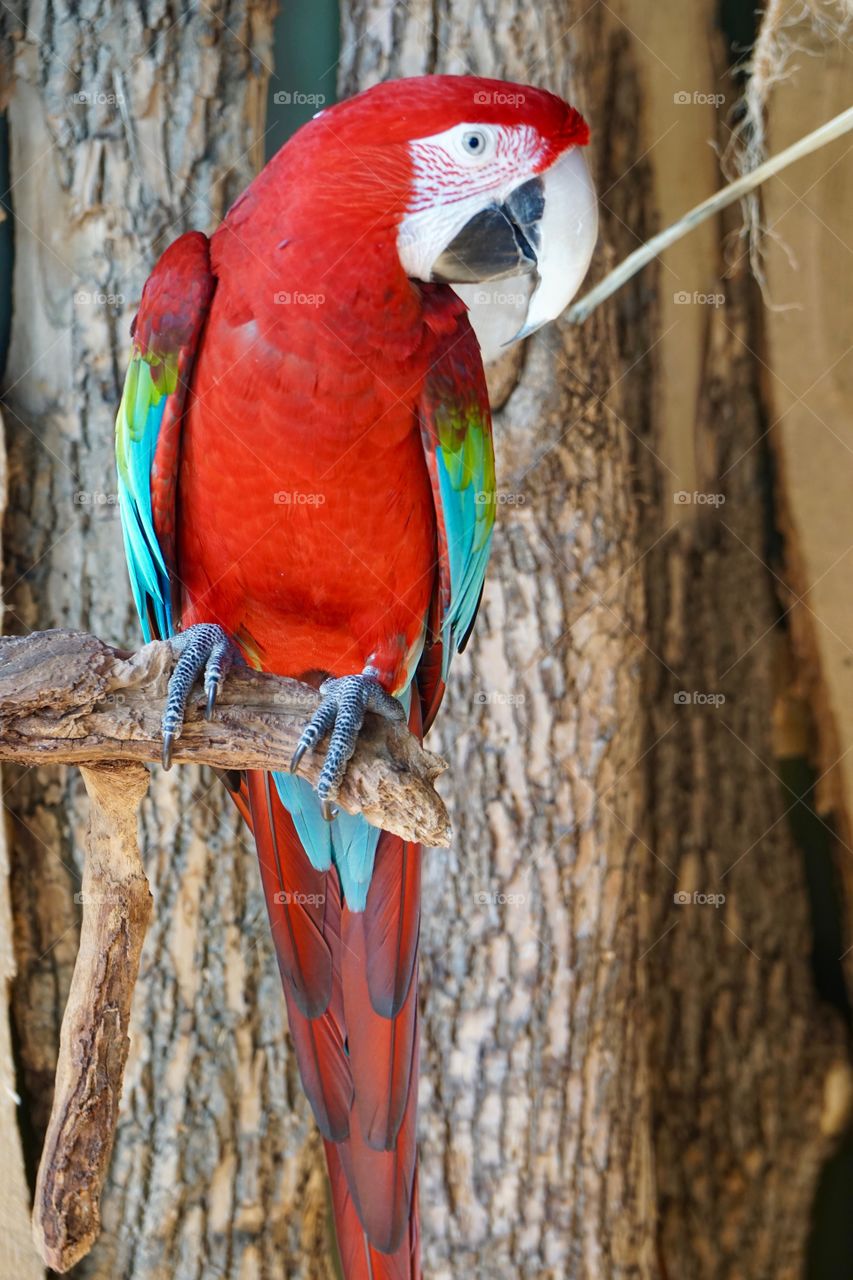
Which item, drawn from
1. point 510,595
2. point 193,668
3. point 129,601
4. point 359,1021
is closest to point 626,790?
point 510,595

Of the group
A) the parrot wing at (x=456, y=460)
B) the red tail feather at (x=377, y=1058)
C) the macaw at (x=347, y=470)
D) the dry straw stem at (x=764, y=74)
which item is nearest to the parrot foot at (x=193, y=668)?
the macaw at (x=347, y=470)

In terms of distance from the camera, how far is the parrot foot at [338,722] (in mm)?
1074

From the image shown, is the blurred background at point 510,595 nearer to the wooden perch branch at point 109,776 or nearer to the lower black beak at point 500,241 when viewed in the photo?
the lower black beak at point 500,241

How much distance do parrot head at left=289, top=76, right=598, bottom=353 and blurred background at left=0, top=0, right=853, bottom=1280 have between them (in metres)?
0.50

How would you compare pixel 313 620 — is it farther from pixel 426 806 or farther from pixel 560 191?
pixel 560 191

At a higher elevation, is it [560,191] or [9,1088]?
[560,191]

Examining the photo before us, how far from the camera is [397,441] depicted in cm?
123

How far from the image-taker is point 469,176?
113 centimetres

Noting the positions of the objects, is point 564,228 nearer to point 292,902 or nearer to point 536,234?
point 536,234

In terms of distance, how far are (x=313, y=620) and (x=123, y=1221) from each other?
104 centimetres

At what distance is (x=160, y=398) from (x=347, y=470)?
225 mm

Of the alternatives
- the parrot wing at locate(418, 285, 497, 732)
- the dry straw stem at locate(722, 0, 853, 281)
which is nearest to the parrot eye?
the parrot wing at locate(418, 285, 497, 732)

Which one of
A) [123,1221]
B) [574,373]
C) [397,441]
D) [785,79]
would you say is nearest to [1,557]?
[397,441]

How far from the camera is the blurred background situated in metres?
1.67
